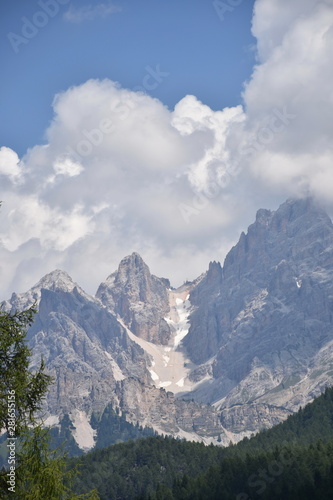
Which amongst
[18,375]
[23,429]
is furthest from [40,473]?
[18,375]

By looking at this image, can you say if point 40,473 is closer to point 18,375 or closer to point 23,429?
point 23,429

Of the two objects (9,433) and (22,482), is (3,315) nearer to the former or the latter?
(9,433)

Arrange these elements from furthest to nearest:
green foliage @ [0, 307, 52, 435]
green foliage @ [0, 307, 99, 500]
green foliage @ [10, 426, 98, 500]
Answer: green foliage @ [0, 307, 52, 435] → green foliage @ [0, 307, 99, 500] → green foliage @ [10, 426, 98, 500]

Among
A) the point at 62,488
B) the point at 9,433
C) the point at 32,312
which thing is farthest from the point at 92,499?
the point at 32,312

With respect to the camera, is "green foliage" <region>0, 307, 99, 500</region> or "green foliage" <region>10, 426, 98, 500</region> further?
"green foliage" <region>0, 307, 99, 500</region>

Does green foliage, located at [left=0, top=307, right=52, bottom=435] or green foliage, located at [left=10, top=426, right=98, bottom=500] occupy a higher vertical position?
green foliage, located at [left=0, top=307, right=52, bottom=435]

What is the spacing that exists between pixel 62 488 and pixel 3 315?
8.66 m

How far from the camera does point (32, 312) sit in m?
36.8

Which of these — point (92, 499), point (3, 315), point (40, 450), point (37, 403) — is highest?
point (3, 315)

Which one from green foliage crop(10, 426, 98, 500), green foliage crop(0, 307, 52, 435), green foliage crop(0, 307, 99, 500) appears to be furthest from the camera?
green foliage crop(0, 307, 52, 435)

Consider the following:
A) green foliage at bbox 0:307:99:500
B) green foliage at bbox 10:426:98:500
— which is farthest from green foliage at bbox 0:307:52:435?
green foliage at bbox 10:426:98:500

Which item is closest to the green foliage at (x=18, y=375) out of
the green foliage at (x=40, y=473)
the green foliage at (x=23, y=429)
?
the green foliage at (x=23, y=429)

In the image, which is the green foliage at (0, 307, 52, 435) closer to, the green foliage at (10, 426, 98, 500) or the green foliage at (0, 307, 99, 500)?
the green foliage at (0, 307, 99, 500)

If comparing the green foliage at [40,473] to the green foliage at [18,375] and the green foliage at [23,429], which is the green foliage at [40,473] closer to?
the green foliage at [23,429]
